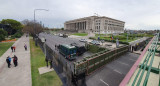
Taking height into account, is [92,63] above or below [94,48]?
below

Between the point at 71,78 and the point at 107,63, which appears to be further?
the point at 107,63

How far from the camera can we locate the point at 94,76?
969cm

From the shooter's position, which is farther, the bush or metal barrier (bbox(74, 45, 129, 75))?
the bush

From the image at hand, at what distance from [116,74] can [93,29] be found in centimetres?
9090

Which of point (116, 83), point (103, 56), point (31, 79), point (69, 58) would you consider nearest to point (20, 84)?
point (31, 79)

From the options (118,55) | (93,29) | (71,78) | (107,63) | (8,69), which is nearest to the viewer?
(71,78)

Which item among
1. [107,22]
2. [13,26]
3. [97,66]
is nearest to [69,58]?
[97,66]

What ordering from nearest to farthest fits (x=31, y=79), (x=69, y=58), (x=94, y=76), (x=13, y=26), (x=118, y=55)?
(x=31, y=79) < (x=94, y=76) < (x=69, y=58) < (x=118, y=55) < (x=13, y=26)

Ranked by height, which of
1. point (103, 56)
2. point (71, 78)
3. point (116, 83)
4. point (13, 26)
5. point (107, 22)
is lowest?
point (116, 83)

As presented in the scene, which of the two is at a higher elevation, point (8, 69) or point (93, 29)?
point (93, 29)

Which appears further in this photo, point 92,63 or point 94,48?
point 94,48

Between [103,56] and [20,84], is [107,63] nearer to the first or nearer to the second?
[103,56]

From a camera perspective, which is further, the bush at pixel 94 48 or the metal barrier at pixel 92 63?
the bush at pixel 94 48

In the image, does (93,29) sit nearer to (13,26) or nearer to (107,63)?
(13,26)
